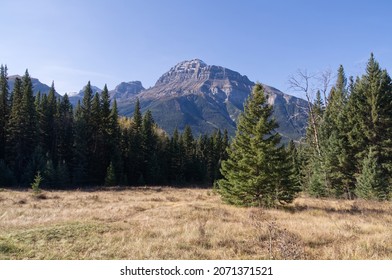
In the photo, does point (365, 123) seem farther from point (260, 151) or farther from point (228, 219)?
point (228, 219)

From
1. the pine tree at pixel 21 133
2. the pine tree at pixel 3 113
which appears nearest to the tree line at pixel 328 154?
the pine tree at pixel 21 133

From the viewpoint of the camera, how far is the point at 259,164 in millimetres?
17984

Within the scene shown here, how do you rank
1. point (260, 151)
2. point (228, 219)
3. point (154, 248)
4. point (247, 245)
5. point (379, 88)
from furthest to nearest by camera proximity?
point (379, 88)
point (260, 151)
point (228, 219)
point (247, 245)
point (154, 248)

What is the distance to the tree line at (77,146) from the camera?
44.8 m

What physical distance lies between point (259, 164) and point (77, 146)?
4135 cm

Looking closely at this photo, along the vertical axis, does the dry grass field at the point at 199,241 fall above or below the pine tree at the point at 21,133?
below

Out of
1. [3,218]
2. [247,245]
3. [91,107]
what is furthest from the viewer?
[91,107]

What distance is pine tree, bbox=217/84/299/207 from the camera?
59.2 ft

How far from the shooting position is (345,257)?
7062mm

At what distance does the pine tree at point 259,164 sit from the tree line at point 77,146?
31.8m

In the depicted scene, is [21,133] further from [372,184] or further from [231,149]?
[372,184]

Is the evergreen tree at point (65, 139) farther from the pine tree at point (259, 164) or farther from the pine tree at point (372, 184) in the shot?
the pine tree at point (372, 184)
